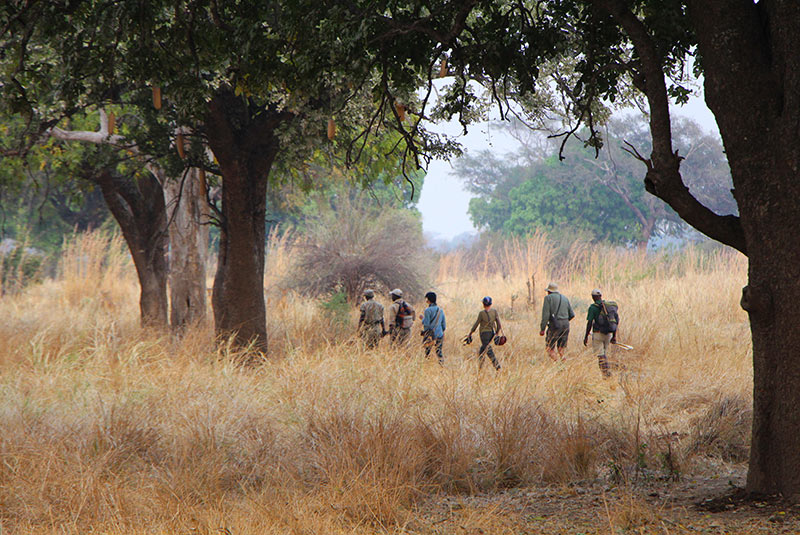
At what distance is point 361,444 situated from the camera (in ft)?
20.2

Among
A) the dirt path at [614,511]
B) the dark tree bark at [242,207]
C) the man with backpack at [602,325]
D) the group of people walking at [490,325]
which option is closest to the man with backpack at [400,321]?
the group of people walking at [490,325]

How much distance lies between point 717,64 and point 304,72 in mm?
3330

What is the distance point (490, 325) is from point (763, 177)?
713 centimetres

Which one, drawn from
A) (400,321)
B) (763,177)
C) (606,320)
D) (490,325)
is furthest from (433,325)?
(763,177)

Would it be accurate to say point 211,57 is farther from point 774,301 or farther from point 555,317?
point 555,317

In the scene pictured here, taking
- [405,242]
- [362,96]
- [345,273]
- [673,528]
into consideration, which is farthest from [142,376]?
[405,242]

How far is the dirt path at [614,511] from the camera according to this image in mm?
4629

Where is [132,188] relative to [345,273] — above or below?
above

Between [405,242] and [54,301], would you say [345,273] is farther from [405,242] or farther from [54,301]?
[54,301]

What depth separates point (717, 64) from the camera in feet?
16.2

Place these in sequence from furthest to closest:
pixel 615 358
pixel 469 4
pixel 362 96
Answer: pixel 615 358 → pixel 362 96 → pixel 469 4

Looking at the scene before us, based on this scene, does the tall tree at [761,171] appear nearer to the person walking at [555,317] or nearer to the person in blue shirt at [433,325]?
the person in blue shirt at [433,325]

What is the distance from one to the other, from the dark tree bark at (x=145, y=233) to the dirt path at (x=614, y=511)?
984 cm

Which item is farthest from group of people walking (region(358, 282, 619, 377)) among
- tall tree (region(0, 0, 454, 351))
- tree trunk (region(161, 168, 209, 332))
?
tree trunk (region(161, 168, 209, 332))
